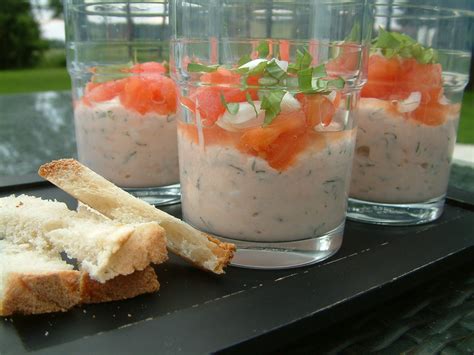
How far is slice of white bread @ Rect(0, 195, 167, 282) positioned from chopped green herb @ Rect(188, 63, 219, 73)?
15.2 inches

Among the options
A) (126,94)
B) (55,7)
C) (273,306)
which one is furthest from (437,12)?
(55,7)

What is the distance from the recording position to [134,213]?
49.6 inches

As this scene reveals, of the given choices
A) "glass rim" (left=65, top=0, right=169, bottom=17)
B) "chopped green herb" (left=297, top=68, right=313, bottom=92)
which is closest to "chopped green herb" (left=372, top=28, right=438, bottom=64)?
"chopped green herb" (left=297, top=68, right=313, bottom=92)

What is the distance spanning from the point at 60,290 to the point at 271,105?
0.57 metres

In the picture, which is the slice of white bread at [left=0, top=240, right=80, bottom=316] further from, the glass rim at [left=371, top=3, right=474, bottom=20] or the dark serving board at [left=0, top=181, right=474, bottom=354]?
the glass rim at [left=371, top=3, right=474, bottom=20]

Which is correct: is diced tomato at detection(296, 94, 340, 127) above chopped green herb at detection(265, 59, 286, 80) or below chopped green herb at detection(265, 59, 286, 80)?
below

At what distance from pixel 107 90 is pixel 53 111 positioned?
206 cm

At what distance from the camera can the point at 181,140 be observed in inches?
54.1

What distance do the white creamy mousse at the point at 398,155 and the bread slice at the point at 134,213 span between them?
607 millimetres

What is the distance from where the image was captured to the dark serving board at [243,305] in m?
0.93

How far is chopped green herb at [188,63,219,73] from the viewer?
126cm

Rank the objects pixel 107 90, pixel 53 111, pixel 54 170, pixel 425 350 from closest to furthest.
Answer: pixel 425 350
pixel 54 170
pixel 107 90
pixel 53 111

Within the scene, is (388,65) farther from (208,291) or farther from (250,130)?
(208,291)

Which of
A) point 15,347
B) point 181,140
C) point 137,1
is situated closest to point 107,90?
point 137,1
